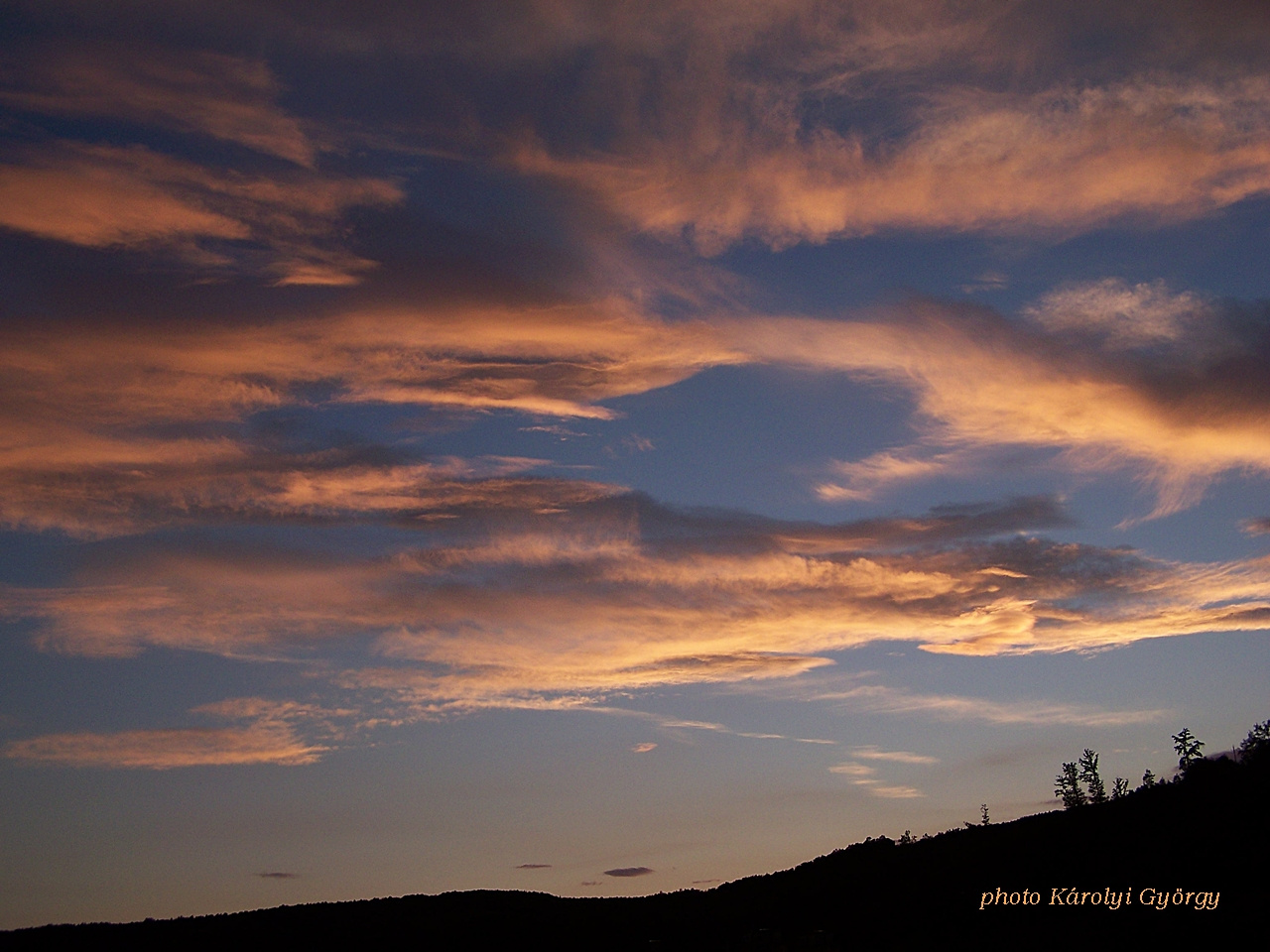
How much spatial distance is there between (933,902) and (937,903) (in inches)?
17.0

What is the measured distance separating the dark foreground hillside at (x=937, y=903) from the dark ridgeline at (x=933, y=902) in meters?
0.13

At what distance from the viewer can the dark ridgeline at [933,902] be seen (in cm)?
4281

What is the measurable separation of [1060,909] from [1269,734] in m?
43.4

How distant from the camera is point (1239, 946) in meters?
35.6

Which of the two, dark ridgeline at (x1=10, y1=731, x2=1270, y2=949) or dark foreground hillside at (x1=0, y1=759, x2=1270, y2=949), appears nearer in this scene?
dark foreground hillside at (x1=0, y1=759, x2=1270, y2=949)

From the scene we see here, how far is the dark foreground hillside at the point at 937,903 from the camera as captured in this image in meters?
42.6

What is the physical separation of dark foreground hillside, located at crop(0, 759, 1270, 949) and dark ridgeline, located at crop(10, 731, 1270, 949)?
13 cm

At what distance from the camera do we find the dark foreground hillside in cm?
4256

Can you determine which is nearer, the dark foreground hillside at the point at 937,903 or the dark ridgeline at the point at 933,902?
the dark foreground hillside at the point at 937,903

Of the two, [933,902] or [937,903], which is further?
[933,902]

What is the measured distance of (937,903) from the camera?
50375 millimetres

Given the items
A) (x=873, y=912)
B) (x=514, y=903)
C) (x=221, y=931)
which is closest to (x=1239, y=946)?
(x=873, y=912)

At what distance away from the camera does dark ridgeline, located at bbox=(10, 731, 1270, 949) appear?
42812mm

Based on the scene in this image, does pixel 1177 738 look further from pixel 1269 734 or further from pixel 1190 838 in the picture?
pixel 1190 838
